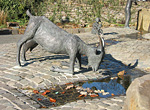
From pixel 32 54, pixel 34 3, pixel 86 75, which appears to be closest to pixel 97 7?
pixel 34 3

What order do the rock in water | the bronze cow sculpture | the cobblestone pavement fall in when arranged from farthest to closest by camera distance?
1. the bronze cow sculpture
2. the cobblestone pavement
3. the rock in water

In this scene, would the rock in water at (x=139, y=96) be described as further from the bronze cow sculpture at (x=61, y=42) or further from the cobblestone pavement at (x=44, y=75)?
the bronze cow sculpture at (x=61, y=42)

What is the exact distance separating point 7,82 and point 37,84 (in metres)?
0.66

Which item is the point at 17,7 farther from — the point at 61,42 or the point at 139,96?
the point at 139,96

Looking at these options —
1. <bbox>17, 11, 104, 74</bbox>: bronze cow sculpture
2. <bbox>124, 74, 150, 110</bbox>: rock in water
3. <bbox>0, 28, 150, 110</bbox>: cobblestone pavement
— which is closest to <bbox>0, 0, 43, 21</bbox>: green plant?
<bbox>0, 28, 150, 110</bbox>: cobblestone pavement

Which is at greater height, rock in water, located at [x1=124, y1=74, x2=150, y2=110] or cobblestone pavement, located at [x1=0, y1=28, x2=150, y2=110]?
rock in water, located at [x1=124, y1=74, x2=150, y2=110]

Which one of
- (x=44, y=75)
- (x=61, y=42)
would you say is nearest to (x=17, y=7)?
(x=61, y=42)

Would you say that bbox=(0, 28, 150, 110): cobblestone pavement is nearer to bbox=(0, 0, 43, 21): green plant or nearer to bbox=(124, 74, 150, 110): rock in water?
bbox=(124, 74, 150, 110): rock in water

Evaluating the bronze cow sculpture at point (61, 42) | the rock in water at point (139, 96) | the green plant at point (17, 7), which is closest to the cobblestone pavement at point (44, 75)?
the bronze cow sculpture at point (61, 42)

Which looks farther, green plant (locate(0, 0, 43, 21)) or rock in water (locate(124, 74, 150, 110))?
green plant (locate(0, 0, 43, 21))

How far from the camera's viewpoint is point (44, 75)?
501 cm

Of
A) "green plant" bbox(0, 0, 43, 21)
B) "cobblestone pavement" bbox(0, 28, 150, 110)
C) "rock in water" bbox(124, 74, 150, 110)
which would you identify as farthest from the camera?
"green plant" bbox(0, 0, 43, 21)

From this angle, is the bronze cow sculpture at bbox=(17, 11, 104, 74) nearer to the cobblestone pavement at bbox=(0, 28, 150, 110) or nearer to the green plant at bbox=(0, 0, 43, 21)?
the cobblestone pavement at bbox=(0, 28, 150, 110)

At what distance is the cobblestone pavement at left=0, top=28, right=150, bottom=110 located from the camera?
3.56 m
